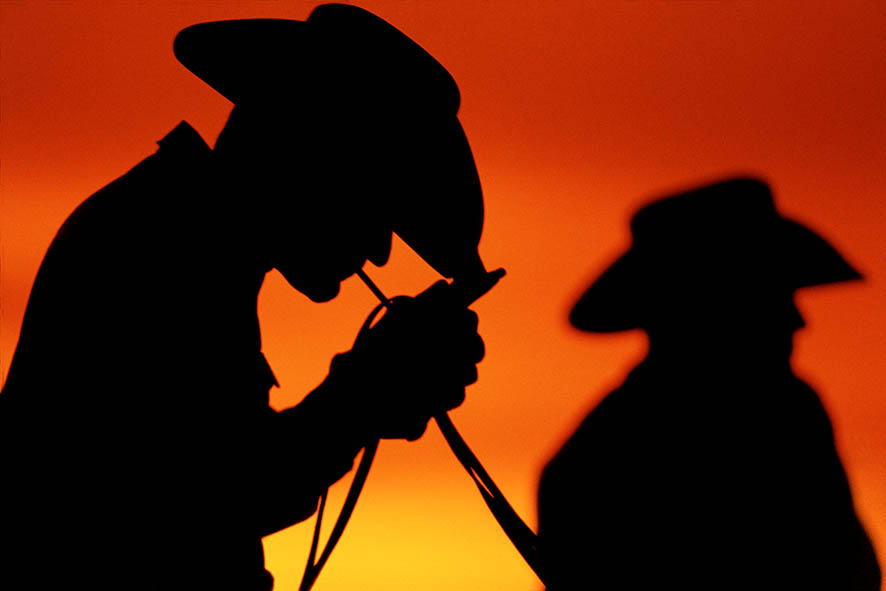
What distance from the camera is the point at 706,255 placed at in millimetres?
1021

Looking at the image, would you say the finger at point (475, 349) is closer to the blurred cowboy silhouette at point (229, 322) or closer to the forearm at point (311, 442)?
the blurred cowboy silhouette at point (229, 322)

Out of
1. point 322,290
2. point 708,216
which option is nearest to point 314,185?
point 322,290

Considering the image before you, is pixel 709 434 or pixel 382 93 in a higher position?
pixel 382 93

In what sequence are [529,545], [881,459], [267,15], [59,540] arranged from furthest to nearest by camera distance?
[267,15], [881,459], [529,545], [59,540]

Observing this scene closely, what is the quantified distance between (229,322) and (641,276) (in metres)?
0.51

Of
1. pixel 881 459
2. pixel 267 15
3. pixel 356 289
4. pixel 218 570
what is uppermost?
pixel 267 15

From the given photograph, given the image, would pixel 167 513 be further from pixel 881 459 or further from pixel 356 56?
pixel 881 459

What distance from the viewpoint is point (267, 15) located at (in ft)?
3.53

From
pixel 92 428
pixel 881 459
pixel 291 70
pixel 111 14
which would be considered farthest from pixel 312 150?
pixel 881 459

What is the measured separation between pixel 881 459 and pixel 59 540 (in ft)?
2.73

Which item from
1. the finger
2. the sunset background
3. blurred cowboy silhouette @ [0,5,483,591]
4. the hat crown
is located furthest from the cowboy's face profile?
the hat crown

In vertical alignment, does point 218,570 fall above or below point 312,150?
below

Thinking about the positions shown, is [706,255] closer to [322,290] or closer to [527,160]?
[527,160]

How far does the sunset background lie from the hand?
26cm
